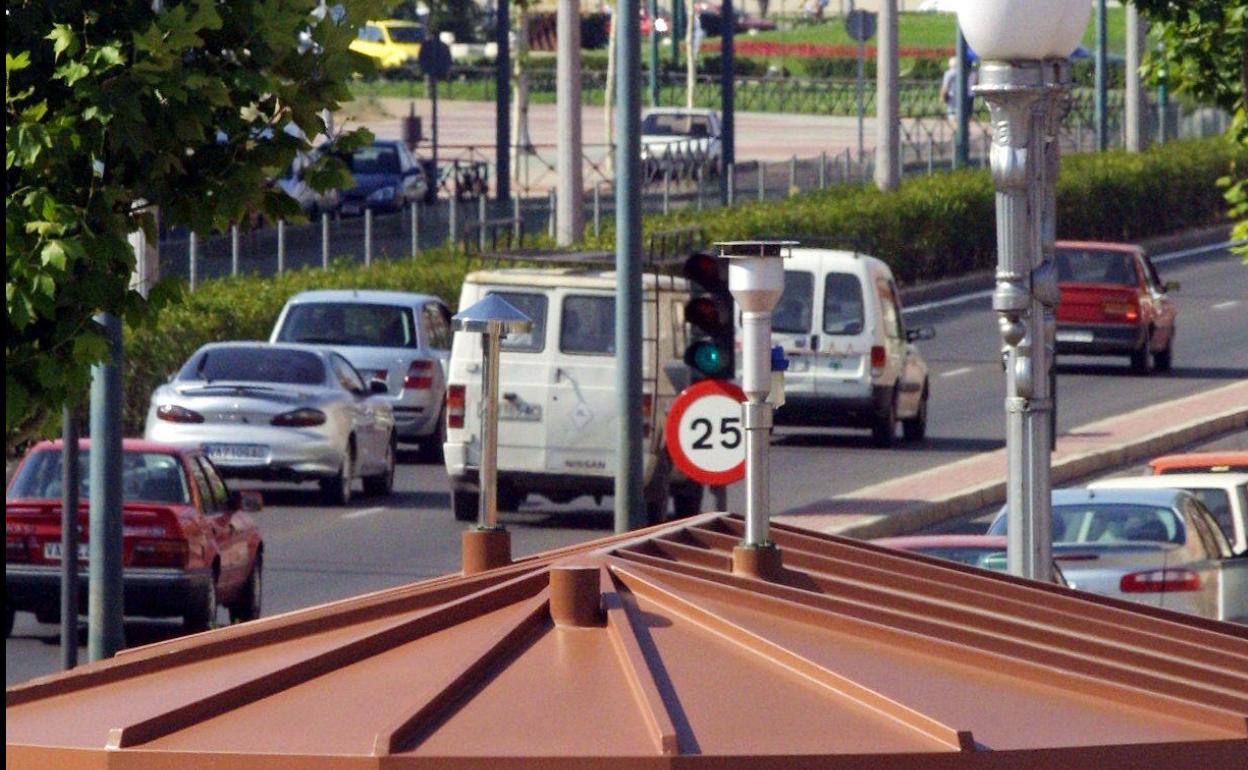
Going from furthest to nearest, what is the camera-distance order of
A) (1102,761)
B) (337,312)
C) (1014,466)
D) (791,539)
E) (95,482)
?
(337,312)
(95,482)
(1014,466)
(791,539)
(1102,761)

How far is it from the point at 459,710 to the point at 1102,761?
1.10 meters

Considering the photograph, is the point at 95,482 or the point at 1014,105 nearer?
the point at 1014,105

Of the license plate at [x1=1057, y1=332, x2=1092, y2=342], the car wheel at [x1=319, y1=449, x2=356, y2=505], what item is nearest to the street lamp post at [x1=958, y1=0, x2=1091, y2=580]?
the car wheel at [x1=319, y1=449, x2=356, y2=505]

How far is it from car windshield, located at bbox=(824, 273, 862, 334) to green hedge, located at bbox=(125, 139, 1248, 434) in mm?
1658

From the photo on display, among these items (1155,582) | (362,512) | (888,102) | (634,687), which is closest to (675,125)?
(888,102)

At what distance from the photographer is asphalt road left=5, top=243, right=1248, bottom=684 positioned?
17.4 m

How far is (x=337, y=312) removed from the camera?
2478cm

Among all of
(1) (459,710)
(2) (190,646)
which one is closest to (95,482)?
(2) (190,646)

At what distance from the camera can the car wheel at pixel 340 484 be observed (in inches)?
851

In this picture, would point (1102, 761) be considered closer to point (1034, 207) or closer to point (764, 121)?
point (1034, 207)

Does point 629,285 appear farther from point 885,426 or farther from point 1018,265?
point 885,426

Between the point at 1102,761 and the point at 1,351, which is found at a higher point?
the point at 1,351

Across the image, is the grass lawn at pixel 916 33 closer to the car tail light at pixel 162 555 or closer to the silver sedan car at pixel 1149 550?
the silver sedan car at pixel 1149 550

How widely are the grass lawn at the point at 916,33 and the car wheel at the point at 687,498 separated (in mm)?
76498
